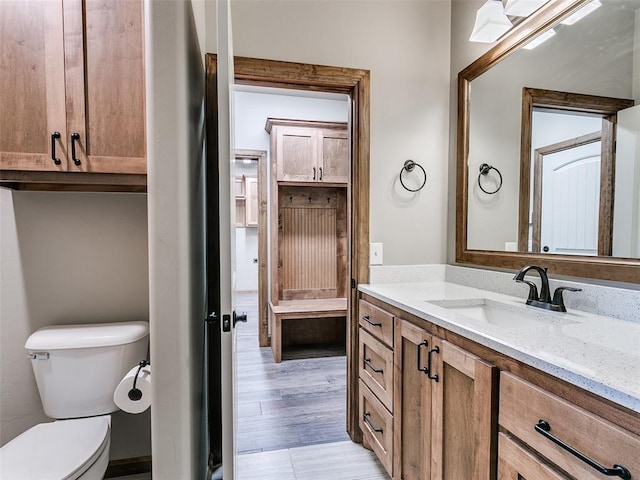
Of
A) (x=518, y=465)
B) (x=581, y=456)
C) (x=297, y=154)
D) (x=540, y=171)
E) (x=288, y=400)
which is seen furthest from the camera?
(x=297, y=154)

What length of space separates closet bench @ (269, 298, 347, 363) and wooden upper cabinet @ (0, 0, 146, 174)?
2.12 meters

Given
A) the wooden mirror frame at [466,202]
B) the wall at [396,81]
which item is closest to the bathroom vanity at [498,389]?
the wooden mirror frame at [466,202]

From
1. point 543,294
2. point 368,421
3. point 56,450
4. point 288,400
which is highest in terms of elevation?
point 543,294

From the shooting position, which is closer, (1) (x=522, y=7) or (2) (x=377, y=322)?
(1) (x=522, y=7)

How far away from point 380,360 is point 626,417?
114cm

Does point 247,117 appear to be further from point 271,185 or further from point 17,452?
point 17,452

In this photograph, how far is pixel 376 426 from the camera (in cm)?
173

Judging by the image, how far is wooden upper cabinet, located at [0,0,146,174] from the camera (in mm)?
1296

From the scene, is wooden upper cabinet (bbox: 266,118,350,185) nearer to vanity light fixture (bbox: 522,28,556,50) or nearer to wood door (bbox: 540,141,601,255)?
vanity light fixture (bbox: 522,28,556,50)

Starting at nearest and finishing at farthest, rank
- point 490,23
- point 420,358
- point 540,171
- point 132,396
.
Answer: point 420,358
point 132,396
point 540,171
point 490,23

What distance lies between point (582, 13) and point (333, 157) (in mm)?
2253

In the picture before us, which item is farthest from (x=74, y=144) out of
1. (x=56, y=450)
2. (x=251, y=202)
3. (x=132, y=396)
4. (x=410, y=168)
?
(x=251, y=202)

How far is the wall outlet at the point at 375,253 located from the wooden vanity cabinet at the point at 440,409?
0.55 m

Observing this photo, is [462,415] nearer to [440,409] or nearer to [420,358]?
[440,409]
